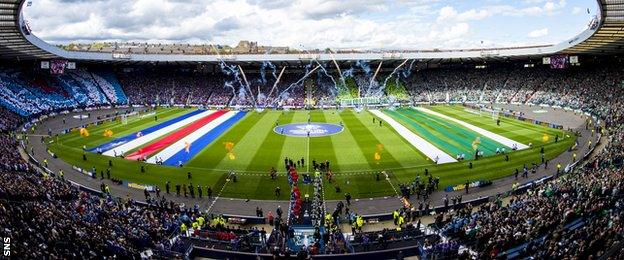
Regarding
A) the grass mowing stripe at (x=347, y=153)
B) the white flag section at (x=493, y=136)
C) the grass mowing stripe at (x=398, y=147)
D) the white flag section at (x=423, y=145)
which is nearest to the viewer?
the grass mowing stripe at (x=347, y=153)

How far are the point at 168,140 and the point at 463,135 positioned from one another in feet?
100

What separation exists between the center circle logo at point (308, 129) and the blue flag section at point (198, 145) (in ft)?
21.7

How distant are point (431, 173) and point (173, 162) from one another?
21.0m

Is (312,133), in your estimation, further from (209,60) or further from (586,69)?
(586,69)

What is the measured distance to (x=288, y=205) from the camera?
99.6 feet

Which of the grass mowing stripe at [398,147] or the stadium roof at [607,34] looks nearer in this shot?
the stadium roof at [607,34]

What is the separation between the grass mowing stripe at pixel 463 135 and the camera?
44750 millimetres

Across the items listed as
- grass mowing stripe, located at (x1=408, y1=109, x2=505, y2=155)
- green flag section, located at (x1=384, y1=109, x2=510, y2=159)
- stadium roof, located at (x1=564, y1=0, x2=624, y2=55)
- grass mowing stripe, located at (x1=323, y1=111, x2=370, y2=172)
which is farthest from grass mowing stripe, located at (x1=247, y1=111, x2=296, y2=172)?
stadium roof, located at (x1=564, y1=0, x2=624, y2=55)

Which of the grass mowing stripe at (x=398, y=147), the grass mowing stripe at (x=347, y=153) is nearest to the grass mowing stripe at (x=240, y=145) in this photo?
the grass mowing stripe at (x=347, y=153)

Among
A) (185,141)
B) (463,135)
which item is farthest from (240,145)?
(463,135)

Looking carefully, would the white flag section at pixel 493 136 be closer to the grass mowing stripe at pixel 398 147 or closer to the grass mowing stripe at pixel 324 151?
the grass mowing stripe at pixel 398 147

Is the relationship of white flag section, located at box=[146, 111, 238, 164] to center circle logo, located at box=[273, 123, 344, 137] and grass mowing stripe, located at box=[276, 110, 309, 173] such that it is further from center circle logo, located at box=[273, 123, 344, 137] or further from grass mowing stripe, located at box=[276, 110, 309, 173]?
grass mowing stripe, located at box=[276, 110, 309, 173]

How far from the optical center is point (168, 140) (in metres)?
50.2

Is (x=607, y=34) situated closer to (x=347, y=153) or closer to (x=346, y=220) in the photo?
(x=347, y=153)
